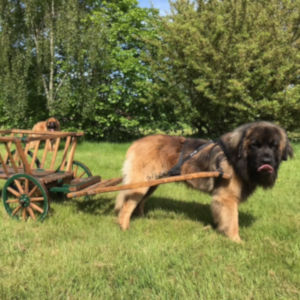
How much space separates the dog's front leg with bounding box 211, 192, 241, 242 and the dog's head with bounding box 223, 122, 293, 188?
372 mm

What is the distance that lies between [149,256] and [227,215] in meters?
1.24

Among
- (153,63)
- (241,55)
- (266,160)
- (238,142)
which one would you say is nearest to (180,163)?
(238,142)

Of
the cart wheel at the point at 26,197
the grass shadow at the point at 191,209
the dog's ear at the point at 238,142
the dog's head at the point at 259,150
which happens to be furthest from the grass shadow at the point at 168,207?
the dog's ear at the point at 238,142

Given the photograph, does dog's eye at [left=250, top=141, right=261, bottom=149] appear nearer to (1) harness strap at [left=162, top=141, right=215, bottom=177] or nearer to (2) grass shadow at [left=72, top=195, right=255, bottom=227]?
(1) harness strap at [left=162, top=141, right=215, bottom=177]

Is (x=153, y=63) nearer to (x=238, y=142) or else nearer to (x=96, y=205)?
(x=96, y=205)

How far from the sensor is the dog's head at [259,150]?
10.8ft

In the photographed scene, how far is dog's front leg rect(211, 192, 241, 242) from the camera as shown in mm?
3645

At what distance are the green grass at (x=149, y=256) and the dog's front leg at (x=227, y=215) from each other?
137 millimetres

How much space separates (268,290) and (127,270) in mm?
1339

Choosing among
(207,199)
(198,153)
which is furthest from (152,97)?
(198,153)

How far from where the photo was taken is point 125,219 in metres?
4.04

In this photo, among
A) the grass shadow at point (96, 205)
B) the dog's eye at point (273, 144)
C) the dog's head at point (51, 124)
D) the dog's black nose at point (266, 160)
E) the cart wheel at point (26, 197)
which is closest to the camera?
the dog's black nose at point (266, 160)

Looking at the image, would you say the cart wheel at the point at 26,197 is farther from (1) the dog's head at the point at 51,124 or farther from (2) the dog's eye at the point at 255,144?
(1) the dog's head at the point at 51,124

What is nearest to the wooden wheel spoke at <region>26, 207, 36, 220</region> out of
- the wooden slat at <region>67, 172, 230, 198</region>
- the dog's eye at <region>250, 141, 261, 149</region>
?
the wooden slat at <region>67, 172, 230, 198</region>
